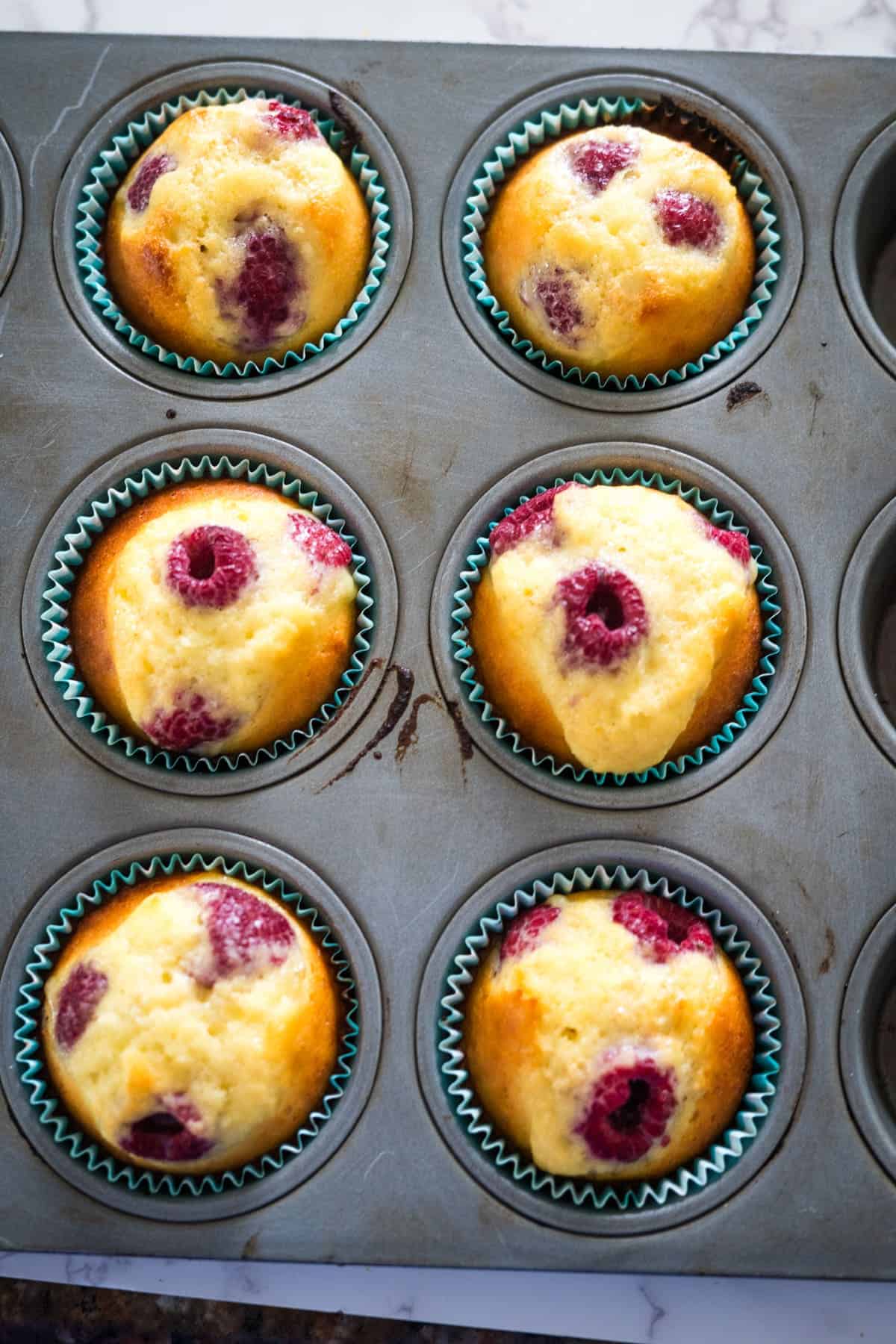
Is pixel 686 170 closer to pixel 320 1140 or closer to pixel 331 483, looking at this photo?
pixel 331 483

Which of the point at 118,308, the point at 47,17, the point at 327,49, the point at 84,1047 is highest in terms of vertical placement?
the point at 47,17

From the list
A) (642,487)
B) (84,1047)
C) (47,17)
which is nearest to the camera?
(84,1047)

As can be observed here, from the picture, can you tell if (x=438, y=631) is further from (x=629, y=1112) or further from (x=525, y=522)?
(x=629, y=1112)

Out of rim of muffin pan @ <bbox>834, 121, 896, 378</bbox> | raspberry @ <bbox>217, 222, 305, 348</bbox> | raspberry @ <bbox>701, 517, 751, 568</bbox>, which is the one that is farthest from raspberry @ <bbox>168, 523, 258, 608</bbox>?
rim of muffin pan @ <bbox>834, 121, 896, 378</bbox>

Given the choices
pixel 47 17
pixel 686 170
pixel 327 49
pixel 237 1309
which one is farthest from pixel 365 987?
pixel 47 17

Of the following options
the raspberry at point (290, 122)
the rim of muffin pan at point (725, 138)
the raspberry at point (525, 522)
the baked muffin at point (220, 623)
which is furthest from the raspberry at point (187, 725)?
the raspberry at point (290, 122)

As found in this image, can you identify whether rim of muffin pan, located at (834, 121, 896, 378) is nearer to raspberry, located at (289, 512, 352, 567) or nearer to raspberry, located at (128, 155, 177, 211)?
raspberry, located at (289, 512, 352, 567)

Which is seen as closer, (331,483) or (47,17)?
(331,483)
